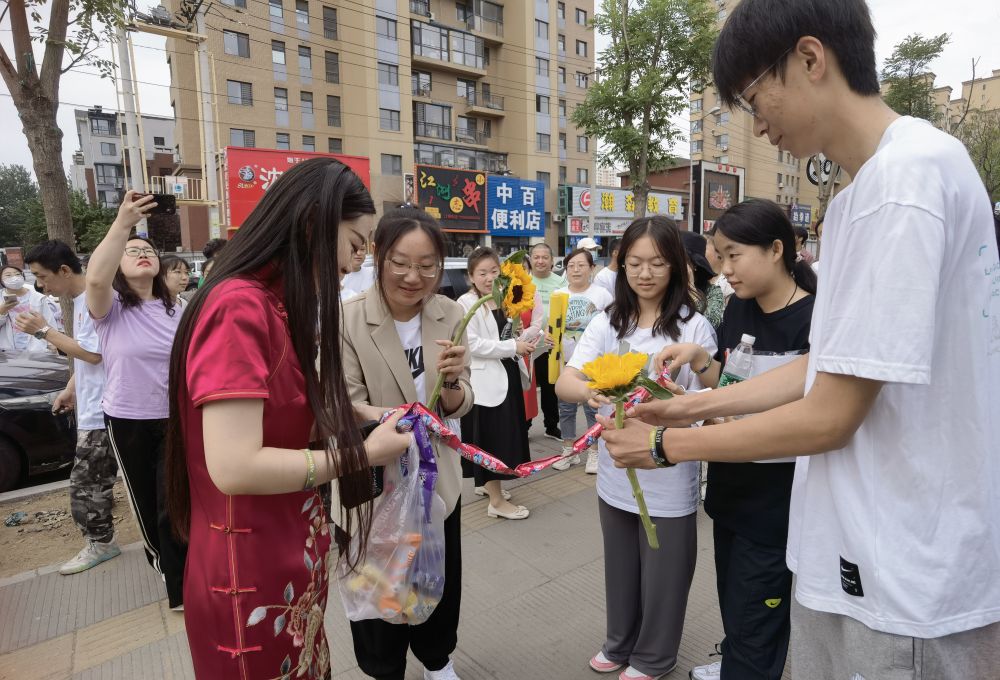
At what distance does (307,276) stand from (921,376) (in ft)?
4.07

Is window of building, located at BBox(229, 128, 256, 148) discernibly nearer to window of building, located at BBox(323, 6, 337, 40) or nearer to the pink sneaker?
window of building, located at BBox(323, 6, 337, 40)

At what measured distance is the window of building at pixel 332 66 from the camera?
2802cm

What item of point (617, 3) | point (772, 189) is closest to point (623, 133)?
point (617, 3)

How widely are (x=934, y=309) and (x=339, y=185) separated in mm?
1239

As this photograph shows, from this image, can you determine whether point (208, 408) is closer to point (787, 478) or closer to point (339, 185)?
point (339, 185)

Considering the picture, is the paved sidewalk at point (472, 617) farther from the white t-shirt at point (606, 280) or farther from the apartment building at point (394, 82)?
the apartment building at point (394, 82)

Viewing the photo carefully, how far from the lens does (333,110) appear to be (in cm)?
2875

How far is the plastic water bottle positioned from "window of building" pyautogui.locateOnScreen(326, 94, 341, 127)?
98.5 feet

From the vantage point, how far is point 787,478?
1.90 metres

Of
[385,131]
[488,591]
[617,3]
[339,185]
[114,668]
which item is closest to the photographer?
[339,185]

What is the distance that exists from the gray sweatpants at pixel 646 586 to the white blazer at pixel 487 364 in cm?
166

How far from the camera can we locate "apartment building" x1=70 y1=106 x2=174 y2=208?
167 ft

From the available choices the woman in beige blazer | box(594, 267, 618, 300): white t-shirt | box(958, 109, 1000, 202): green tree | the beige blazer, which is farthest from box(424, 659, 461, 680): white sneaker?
box(958, 109, 1000, 202): green tree

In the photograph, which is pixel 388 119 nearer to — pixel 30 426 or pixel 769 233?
pixel 30 426
